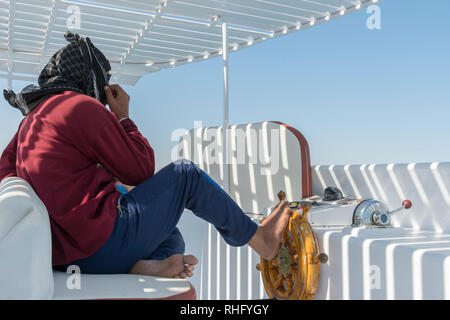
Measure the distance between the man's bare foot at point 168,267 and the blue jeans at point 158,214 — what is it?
4 cm

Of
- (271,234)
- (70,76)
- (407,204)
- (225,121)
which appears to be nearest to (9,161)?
(70,76)

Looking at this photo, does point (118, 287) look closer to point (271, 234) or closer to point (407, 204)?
point (271, 234)

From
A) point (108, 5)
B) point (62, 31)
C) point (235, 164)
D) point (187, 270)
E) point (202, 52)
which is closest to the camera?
point (187, 270)

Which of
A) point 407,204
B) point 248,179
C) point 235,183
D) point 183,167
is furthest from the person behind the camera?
point 235,183

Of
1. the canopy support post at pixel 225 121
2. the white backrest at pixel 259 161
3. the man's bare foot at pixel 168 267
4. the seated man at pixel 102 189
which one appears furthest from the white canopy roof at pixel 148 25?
the man's bare foot at pixel 168 267

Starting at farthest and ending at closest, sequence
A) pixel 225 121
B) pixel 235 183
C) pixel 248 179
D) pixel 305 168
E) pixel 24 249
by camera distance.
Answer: pixel 225 121, pixel 235 183, pixel 248 179, pixel 305 168, pixel 24 249

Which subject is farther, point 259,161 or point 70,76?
point 259,161

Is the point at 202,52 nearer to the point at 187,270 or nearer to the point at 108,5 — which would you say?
the point at 108,5

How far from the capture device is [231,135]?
14.9 feet

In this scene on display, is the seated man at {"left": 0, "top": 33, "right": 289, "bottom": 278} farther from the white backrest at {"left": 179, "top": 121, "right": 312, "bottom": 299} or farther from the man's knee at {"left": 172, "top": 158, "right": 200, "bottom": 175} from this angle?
the white backrest at {"left": 179, "top": 121, "right": 312, "bottom": 299}

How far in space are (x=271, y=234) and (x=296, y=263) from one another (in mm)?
215

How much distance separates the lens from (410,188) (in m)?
2.77

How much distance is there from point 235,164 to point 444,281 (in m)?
2.97

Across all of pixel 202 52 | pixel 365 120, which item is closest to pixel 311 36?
pixel 365 120
